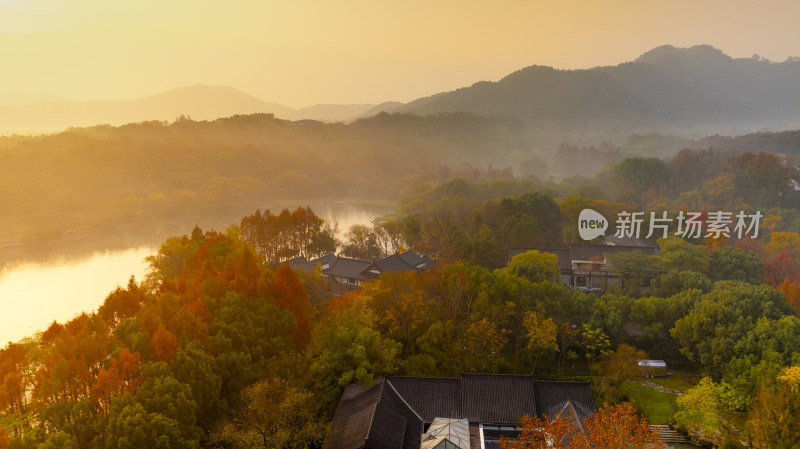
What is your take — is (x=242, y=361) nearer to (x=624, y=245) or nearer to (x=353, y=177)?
(x=624, y=245)

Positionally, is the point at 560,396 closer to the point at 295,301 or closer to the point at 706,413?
the point at 706,413

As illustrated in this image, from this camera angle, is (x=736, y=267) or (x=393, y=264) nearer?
(x=736, y=267)

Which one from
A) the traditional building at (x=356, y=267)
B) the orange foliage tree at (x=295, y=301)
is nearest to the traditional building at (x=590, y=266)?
the traditional building at (x=356, y=267)

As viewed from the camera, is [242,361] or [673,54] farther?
[673,54]

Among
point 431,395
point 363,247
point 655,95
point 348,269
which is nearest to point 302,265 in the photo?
point 348,269

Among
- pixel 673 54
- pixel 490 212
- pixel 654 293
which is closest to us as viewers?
pixel 654 293

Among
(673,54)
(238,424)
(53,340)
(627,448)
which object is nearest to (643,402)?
(627,448)
